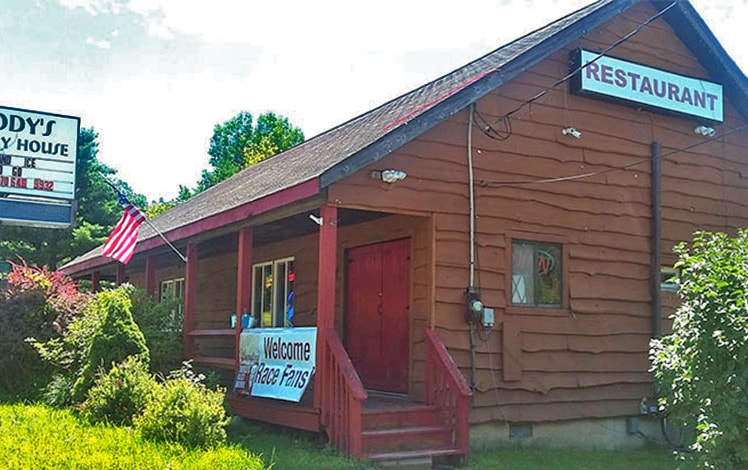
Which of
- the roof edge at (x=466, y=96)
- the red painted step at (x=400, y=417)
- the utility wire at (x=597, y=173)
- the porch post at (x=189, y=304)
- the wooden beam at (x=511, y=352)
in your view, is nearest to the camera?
the red painted step at (x=400, y=417)

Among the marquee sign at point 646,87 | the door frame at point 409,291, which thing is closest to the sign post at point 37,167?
the door frame at point 409,291

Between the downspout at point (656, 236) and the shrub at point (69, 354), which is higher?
the downspout at point (656, 236)

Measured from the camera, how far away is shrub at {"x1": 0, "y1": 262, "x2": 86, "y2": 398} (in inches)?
499

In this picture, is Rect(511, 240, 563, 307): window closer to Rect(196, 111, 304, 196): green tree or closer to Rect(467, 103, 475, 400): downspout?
Rect(467, 103, 475, 400): downspout

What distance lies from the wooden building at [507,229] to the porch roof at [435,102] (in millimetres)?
35

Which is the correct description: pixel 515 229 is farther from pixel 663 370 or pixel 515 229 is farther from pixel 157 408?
pixel 157 408

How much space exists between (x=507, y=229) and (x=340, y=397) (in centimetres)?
314

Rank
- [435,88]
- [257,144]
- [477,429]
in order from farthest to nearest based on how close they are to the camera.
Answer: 1. [257,144]
2. [435,88]
3. [477,429]

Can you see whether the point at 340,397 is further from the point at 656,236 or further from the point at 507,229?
the point at 656,236

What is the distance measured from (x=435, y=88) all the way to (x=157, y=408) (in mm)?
6558

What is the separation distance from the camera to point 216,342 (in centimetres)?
1558

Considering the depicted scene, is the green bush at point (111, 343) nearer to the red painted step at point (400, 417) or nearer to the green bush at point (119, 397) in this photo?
the green bush at point (119, 397)

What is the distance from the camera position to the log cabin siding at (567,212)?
9.55 m

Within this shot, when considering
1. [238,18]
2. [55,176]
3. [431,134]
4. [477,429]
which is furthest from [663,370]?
[55,176]
